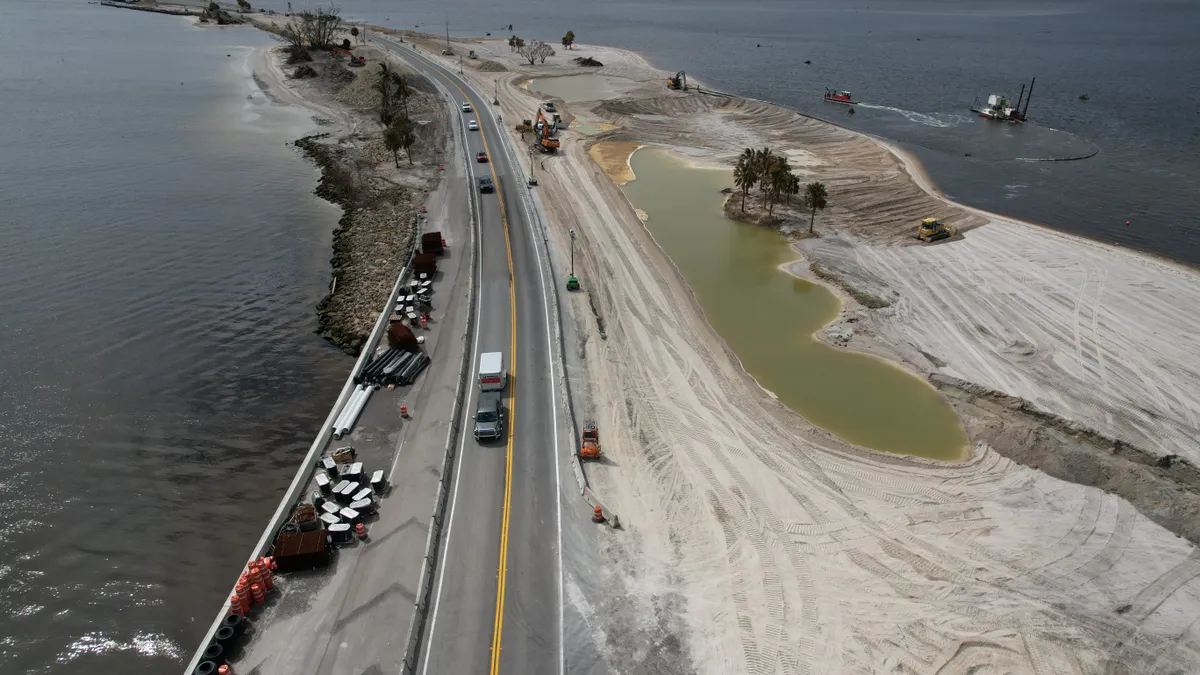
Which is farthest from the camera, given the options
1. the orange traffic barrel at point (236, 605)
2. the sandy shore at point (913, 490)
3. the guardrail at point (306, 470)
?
the sandy shore at point (913, 490)

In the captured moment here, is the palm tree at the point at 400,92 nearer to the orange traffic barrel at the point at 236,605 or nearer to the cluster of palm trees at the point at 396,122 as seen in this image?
the cluster of palm trees at the point at 396,122

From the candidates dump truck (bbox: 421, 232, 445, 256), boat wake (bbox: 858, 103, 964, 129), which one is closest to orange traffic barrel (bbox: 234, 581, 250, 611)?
dump truck (bbox: 421, 232, 445, 256)

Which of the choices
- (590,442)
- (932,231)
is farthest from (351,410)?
(932,231)

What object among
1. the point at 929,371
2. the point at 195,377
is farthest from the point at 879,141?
the point at 195,377

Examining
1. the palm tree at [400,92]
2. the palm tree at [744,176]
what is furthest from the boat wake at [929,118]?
the palm tree at [400,92]

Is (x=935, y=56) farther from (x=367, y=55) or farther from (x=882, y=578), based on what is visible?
(x=882, y=578)

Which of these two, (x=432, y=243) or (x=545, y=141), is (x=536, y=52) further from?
(x=432, y=243)
